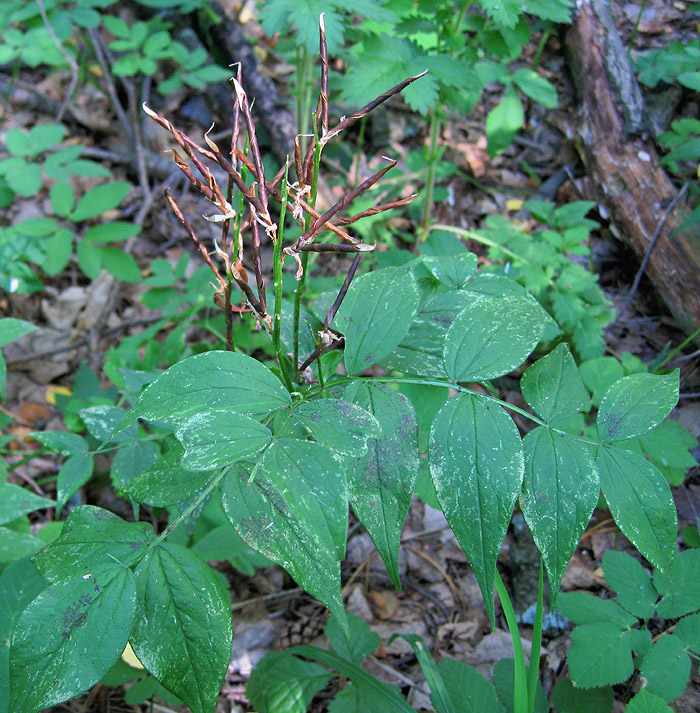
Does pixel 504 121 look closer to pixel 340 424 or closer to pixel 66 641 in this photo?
pixel 340 424

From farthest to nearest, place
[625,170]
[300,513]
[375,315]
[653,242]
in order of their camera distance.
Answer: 1. [625,170]
2. [653,242]
3. [375,315]
4. [300,513]

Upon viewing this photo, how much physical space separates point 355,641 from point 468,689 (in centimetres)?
36

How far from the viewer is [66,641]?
2.56 ft

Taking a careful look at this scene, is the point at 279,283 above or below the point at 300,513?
above

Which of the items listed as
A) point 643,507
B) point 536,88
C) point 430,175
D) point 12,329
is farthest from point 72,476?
point 536,88

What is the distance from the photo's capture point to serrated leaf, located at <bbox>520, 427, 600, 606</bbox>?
84 centimetres

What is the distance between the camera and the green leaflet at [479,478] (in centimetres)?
84

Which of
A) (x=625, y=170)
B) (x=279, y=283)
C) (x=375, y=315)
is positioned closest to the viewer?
(x=279, y=283)

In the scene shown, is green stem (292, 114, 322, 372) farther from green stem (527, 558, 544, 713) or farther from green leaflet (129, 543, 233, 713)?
green stem (527, 558, 544, 713)

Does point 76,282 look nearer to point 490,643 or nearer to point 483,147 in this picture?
point 483,147

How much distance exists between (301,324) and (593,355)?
1223 mm

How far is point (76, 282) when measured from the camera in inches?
121

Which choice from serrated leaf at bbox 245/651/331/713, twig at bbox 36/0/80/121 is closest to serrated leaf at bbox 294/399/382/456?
serrated leaf at bbox 245/651/331/713

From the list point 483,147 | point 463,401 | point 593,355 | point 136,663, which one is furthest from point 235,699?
point 483,147
